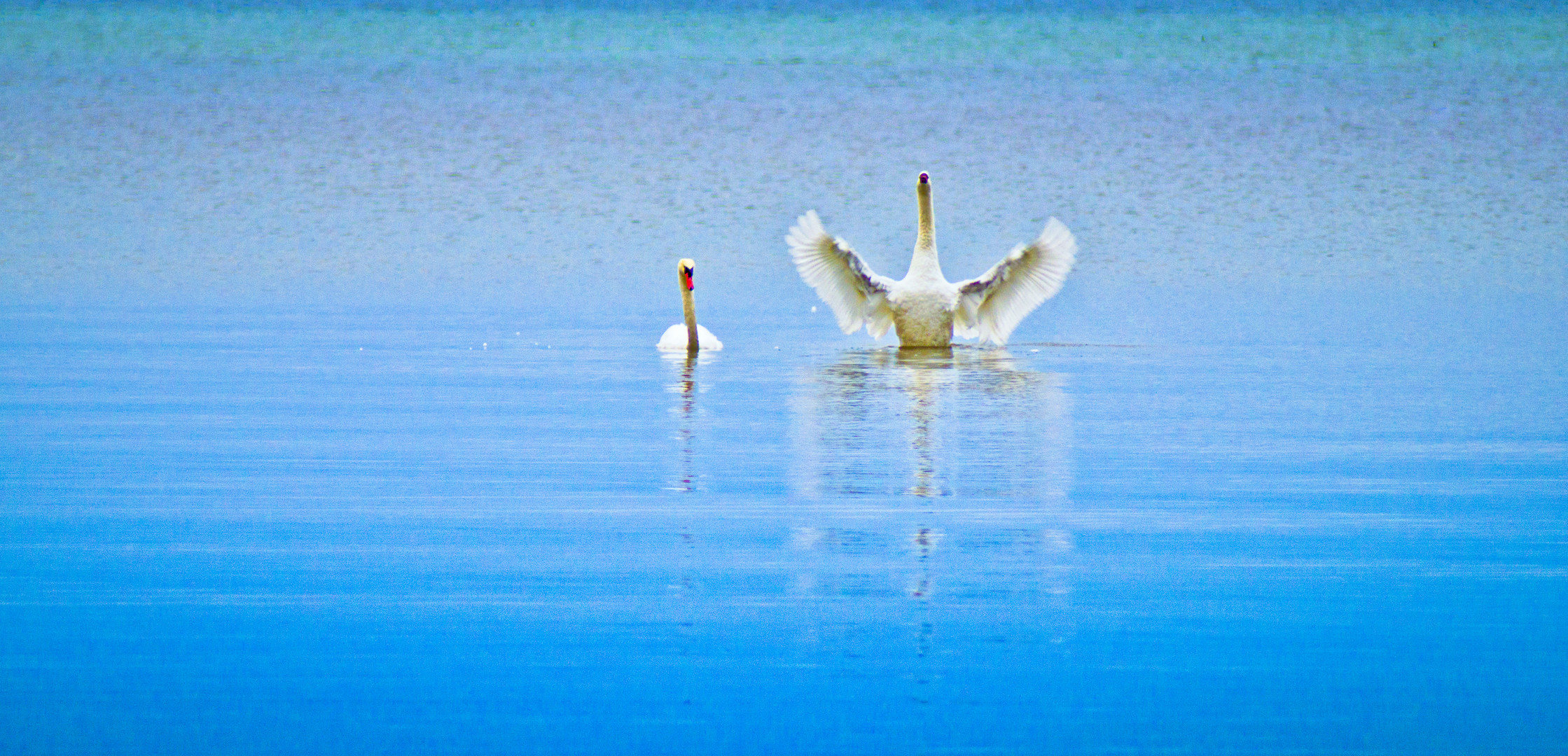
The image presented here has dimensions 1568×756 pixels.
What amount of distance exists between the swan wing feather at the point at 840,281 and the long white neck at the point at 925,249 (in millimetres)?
265

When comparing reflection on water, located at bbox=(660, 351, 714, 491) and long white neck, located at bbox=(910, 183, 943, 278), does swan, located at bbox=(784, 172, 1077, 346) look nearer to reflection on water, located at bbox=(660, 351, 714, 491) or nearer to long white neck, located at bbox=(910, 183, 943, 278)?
long white neck, located at bbox=(910, 183, 943, 278)

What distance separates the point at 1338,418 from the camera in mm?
11805

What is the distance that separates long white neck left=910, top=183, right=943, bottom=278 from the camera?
18.1m

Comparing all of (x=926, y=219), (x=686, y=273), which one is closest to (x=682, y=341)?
(x=686, y=273)

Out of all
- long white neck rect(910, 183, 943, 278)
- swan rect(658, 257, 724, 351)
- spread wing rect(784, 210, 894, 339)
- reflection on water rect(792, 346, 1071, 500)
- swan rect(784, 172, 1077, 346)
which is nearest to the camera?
reflection on water rect(792, 346, 1071, 500)

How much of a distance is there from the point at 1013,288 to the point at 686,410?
20.1ft

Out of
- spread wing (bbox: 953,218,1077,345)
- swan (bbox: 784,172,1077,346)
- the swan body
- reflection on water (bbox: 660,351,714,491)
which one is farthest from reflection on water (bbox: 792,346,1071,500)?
spread wing (bbox: 953,218,1077,345)

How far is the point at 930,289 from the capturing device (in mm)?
17797

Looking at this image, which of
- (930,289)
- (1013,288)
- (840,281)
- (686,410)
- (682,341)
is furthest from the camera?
(840,281)

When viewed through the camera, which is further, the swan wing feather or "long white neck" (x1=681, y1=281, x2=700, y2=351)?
the swan wing feather

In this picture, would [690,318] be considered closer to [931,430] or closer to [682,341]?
[682,341]

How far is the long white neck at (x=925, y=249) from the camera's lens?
59.4 ft

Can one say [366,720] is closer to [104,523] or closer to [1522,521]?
[104,523]

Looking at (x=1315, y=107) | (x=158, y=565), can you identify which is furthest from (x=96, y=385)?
(x=1315, y=107)
